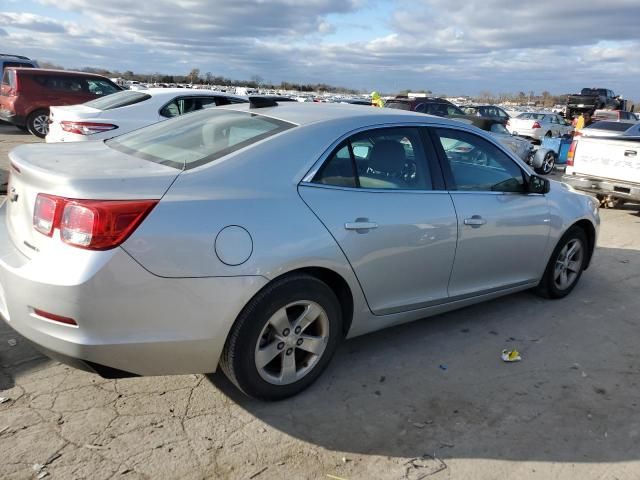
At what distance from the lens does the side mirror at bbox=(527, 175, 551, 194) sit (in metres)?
4.32

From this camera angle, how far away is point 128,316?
2467mm

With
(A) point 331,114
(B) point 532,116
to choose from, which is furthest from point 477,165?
(B) point 532,116

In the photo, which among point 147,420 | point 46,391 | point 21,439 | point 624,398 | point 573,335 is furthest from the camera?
point 573,335

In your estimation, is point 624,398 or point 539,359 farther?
point 539,359

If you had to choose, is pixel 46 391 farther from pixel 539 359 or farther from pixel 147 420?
pixel 539 359

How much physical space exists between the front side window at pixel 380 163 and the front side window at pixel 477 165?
28 centimetres

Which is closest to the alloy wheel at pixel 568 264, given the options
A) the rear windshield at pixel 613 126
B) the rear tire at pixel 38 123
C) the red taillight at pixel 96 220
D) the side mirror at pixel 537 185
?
the side mirror at pixel 537 185

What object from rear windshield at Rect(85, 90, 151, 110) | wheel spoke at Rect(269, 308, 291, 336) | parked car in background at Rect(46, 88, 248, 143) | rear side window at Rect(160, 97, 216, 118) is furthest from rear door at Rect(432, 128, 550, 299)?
rear windshield at Rect(85, 90, 151, 110)

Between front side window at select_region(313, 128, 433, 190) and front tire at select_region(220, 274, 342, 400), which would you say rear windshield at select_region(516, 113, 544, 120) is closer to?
front side window at select_region(313, 128, 433, 190)

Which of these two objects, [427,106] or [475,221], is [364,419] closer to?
[475,221]

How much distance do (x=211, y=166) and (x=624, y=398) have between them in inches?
113

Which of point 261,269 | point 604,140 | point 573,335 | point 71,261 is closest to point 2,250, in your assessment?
point 71,261

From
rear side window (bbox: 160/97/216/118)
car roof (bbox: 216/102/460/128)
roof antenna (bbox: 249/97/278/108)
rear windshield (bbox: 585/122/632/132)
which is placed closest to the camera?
car roof (bbox: 216/102/460/128)

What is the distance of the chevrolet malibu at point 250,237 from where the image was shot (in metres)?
2.44
